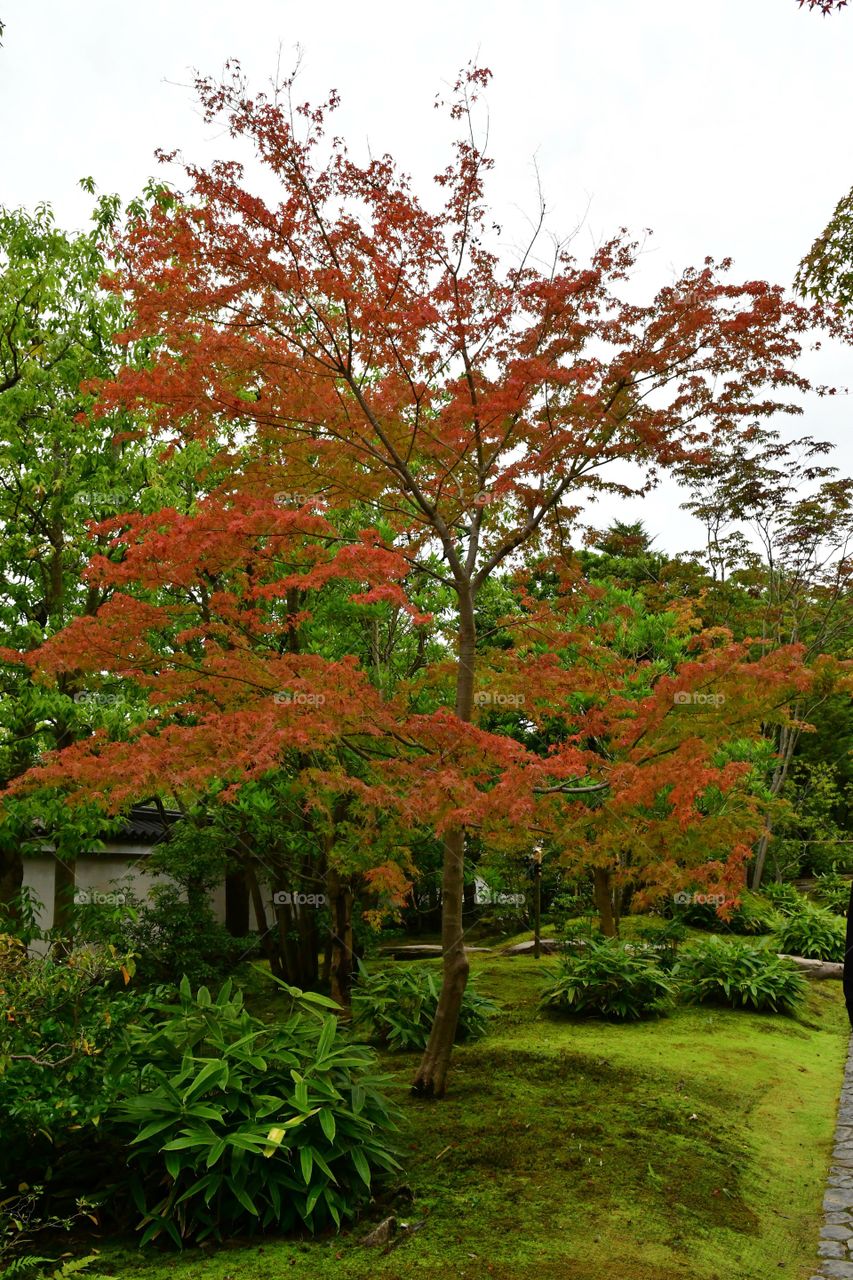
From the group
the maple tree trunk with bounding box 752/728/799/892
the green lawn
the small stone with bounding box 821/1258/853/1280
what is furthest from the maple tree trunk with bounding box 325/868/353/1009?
the maple tree trunk with bounding box 752/728/799/892

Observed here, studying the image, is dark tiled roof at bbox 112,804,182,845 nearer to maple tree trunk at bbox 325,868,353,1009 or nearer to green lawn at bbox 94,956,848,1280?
maple tree trunk at bbox 325,868,353,1009

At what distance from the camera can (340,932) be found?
32.9 feet

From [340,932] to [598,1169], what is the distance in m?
4.95

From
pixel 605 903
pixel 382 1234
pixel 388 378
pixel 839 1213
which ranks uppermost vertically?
pixel 388 378

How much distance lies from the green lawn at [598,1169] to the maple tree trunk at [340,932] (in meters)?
1.99

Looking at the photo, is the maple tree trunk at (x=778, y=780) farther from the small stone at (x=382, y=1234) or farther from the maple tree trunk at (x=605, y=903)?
the small stone at (x=382, y=1234)

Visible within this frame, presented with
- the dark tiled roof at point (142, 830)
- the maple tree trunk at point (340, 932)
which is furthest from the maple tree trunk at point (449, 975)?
the dark tiled roof at point (142, 830)

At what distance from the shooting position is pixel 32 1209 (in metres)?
4.48

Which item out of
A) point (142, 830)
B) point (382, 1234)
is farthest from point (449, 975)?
point (142, 830)

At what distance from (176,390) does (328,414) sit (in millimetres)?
1073

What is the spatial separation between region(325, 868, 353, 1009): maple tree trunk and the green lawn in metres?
1.99

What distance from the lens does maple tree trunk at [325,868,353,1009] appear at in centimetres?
980

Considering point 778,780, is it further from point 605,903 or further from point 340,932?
point 340,932

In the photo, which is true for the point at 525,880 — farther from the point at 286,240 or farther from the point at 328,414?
the point at 286,240
